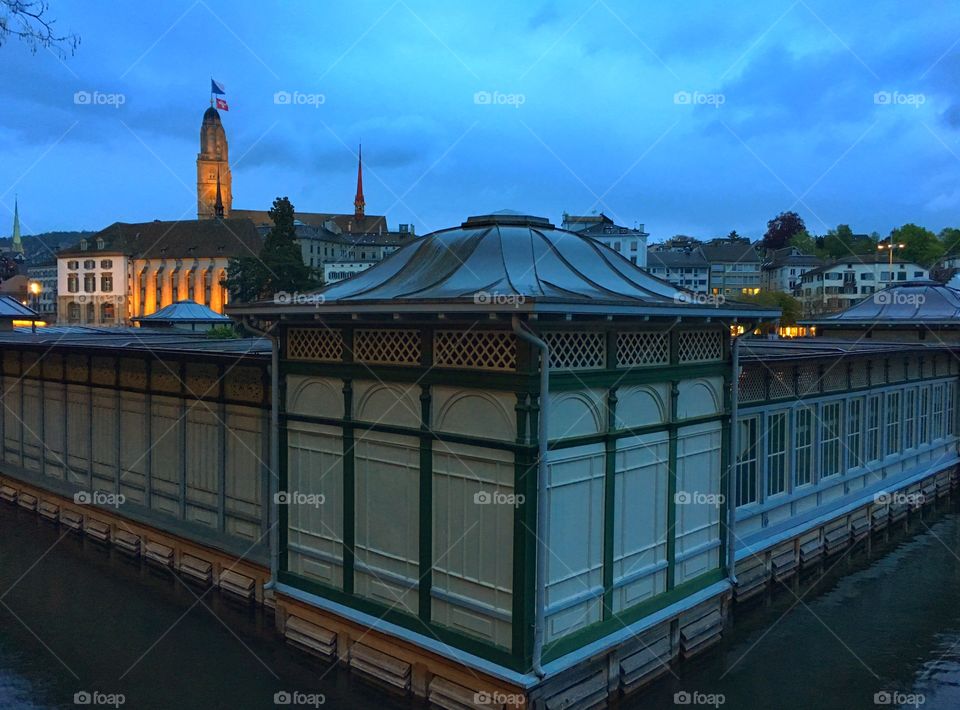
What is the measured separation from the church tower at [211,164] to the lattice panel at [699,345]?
124 m

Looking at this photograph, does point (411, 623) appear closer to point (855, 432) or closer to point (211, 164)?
point (855, 432)

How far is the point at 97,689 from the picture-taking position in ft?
31.6

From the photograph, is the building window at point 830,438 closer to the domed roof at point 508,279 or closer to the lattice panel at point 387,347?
the domed roof at point 508,279

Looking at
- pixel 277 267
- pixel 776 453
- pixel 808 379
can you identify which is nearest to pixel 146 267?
pixel 277 267

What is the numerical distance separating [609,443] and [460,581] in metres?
2.33

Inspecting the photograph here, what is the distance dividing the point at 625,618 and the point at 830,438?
8415mm

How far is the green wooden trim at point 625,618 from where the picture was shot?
8414mm

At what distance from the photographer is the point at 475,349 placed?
8.45 meters

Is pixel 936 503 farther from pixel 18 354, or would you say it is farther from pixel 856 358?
pixel 18 354

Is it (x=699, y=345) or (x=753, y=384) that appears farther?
(x=753, y=384)

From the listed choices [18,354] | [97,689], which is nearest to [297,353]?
[97,689]

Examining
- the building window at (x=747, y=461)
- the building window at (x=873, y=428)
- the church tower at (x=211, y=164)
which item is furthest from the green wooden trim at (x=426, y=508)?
the church tower at (x=211, y=164)

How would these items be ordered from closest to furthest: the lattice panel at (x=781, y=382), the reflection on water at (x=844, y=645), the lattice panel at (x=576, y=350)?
1. the lattice panel at (x=576, y=350)
2. the reflection on water at (x=844, y=645)
3. the lattice panel at (x=781, y=382)

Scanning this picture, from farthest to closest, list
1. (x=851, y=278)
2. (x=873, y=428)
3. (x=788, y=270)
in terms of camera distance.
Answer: (x=788, y=270) < (x=851, y=278) < (x=873, y=428)
